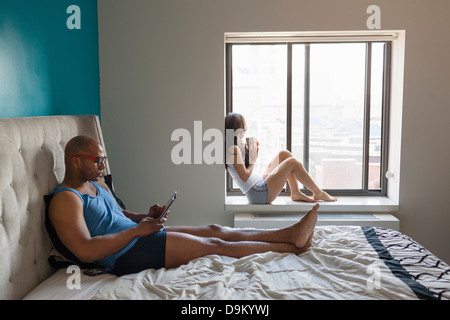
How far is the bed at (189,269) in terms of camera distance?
1.51 meters

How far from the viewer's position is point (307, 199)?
3359mm

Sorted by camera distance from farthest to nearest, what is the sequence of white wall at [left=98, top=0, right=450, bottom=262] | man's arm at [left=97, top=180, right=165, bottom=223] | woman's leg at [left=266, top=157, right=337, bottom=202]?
woman's leg at [left=266, top=157, right=337, bottom=202], white wall at [left=98, top=0, right=450, bottom=262], man's arm at [left=97, top=180, right=165, bottom=223]

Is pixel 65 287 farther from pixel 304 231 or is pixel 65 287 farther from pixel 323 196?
pixel 323 196

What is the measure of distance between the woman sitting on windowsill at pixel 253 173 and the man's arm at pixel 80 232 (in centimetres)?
149

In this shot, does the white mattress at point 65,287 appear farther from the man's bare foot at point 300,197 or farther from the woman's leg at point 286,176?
the man's bare foot at point 300,197

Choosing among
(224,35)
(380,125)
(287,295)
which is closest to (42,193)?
(287,295)

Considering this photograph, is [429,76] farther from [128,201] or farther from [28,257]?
[28,257]

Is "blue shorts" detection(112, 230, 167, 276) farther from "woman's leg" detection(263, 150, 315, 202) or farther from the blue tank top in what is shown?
"woman's leg" detection(263, 150, 315, 202)

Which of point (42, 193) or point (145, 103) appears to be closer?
point (42, 193)

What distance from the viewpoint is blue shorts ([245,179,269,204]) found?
3277 mm

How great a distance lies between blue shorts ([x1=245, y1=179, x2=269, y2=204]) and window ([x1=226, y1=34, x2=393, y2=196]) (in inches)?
14.9

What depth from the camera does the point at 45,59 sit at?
7.63 feet

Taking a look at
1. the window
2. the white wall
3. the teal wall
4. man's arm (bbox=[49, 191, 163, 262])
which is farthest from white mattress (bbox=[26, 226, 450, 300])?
the window

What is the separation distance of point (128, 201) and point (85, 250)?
167 centimetres
